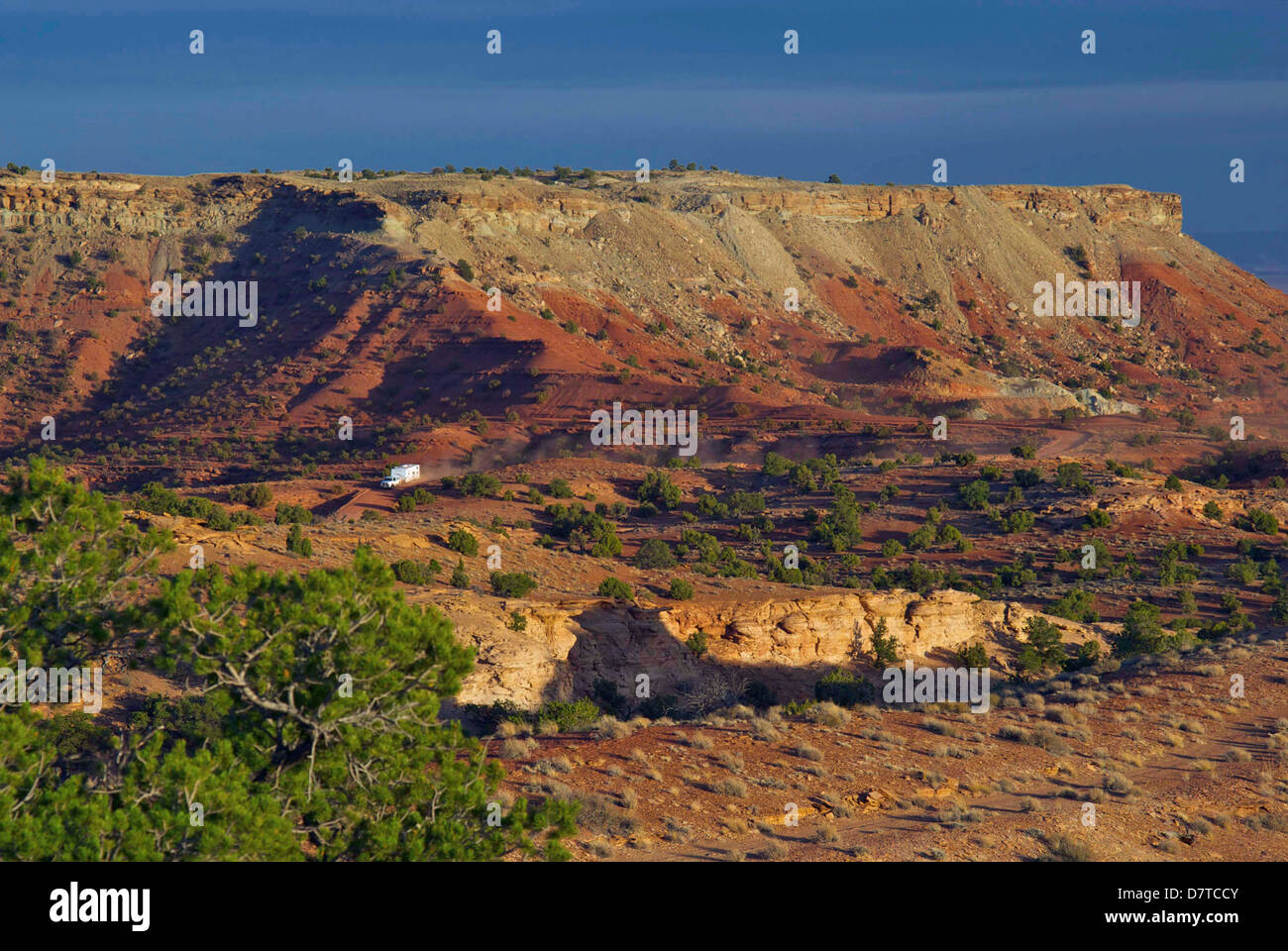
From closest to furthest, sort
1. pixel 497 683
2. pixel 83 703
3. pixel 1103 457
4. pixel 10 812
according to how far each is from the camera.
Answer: pixel 10 812
pixel 83 703
pixel 497 683
pixel 1103 457

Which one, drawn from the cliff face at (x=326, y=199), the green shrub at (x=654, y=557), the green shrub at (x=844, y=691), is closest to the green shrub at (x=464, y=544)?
the green shrub at (x=654, y=557)

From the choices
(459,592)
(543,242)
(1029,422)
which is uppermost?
(543,242)

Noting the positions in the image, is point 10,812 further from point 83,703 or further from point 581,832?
point 83,703
